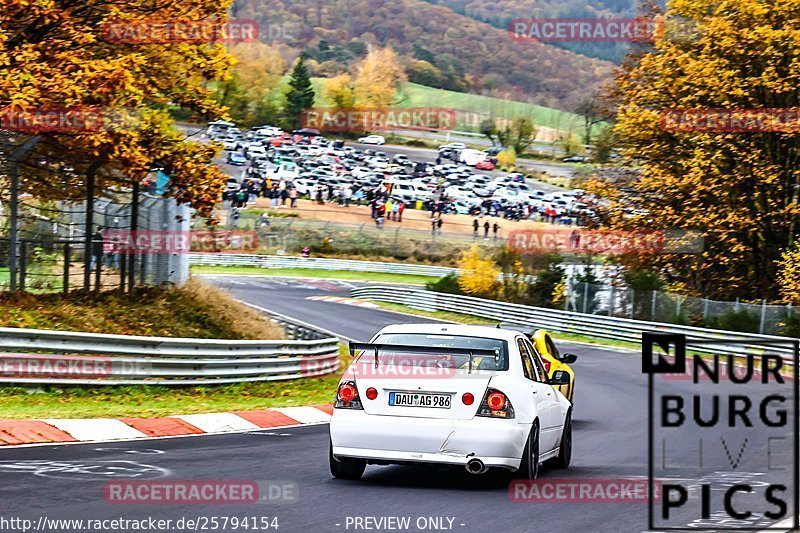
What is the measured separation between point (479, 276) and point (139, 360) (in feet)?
114

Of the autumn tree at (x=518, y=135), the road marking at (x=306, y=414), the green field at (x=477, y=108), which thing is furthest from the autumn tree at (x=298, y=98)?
the road marking at (x=306, y=414)

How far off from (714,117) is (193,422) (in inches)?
1177

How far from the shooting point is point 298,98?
448 ft

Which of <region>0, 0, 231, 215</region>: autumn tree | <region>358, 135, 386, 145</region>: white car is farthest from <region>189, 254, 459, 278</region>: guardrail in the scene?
<region>358, 135, 386, 145</region>: white car

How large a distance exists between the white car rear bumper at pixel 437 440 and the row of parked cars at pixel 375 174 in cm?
8133

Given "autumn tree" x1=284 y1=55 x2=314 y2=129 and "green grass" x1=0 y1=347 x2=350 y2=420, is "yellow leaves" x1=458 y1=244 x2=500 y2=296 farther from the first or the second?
"autumn tree" x1=284 y1=55 x2=314 y2=129

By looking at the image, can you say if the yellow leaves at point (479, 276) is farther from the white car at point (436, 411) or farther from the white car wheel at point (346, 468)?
the white car wheel at point (346, 468)

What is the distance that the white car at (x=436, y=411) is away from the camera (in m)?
10.5

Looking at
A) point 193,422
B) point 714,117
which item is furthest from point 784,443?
point 714,117

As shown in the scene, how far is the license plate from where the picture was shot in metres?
10.5

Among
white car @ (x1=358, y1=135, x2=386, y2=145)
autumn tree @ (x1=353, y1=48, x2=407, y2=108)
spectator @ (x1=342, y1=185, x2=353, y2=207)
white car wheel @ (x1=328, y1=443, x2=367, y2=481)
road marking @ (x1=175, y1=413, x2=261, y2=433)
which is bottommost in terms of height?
road marking @ (x1=175, y1=413, x2=261, y2=433)

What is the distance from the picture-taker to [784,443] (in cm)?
1645

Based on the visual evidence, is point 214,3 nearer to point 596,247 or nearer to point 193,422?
point 193,422

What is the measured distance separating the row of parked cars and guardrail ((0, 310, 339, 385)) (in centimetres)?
7021
